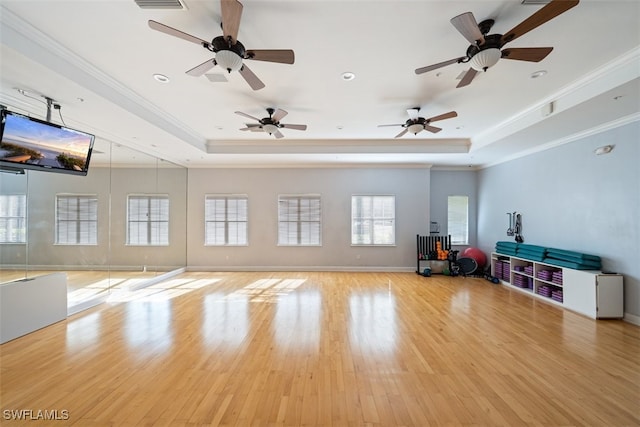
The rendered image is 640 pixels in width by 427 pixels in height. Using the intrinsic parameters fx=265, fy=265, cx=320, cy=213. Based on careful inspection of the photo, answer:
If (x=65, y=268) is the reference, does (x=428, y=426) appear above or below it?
below

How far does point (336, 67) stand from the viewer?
3.26m

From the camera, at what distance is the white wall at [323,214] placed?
792cm

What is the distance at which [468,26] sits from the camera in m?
2.26

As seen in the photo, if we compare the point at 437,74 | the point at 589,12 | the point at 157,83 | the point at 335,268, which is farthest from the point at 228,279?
the point at 589,12

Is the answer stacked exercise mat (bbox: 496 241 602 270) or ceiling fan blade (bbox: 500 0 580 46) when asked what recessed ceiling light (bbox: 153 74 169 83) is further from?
stacked exercise mat (bbox: 496 241 602 270)

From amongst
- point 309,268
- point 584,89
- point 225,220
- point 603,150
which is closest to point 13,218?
point 225,220

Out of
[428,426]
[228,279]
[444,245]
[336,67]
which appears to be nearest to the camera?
[428,426]

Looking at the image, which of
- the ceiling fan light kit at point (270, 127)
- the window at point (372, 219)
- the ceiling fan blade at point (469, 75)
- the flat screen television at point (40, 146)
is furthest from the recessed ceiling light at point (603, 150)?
the flat screen television at point (40, 146)

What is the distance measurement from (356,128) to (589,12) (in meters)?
3.52

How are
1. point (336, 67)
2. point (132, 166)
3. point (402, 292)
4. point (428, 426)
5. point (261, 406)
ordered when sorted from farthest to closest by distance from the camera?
point (132, 166) < point (402, 292) < point (336, 67) < point (261, 406) < point (428, 426)

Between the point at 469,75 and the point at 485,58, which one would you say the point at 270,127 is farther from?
the point at 485,58

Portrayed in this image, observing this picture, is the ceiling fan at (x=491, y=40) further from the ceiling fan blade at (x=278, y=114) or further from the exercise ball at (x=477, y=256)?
the exercise ball at (x=477, y=256)

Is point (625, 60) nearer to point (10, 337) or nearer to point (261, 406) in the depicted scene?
point (261, 406)

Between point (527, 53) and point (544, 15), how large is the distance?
504 mm
